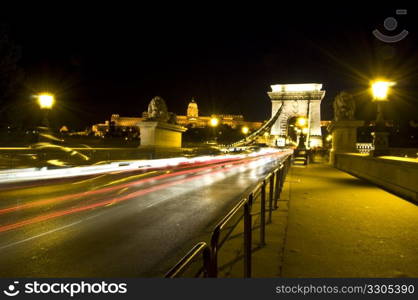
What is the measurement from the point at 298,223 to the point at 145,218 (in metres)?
2.89

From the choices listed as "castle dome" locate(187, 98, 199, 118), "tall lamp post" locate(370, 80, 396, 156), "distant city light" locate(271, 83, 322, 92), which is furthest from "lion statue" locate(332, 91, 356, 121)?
"castle dome" locate(187, 98, 199, 118)

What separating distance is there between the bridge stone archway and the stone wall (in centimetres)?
8094

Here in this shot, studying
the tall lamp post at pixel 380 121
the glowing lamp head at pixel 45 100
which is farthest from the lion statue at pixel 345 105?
the glowing lamp head at pixel 45 100

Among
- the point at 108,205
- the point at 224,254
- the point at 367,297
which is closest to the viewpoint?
the point at 367,297

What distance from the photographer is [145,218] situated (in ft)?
23.9

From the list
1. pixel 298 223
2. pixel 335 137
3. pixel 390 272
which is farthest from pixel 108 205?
pixel 335 137

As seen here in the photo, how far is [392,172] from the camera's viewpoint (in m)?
10.9

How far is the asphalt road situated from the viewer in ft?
15.0

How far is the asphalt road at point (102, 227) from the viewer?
457cm

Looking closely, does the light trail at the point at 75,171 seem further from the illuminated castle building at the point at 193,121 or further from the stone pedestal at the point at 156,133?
the illuminated castle building at the point at 193,121

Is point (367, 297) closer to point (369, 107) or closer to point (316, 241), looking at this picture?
point (316, 241)

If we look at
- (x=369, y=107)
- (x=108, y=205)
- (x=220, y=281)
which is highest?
(x=369, y=107)

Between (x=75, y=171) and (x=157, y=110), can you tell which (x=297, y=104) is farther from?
(x=75, y=171)

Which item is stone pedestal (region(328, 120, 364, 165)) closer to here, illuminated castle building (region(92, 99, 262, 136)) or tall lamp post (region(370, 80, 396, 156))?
tall lamp post (region(370, 80, 396, 156))
